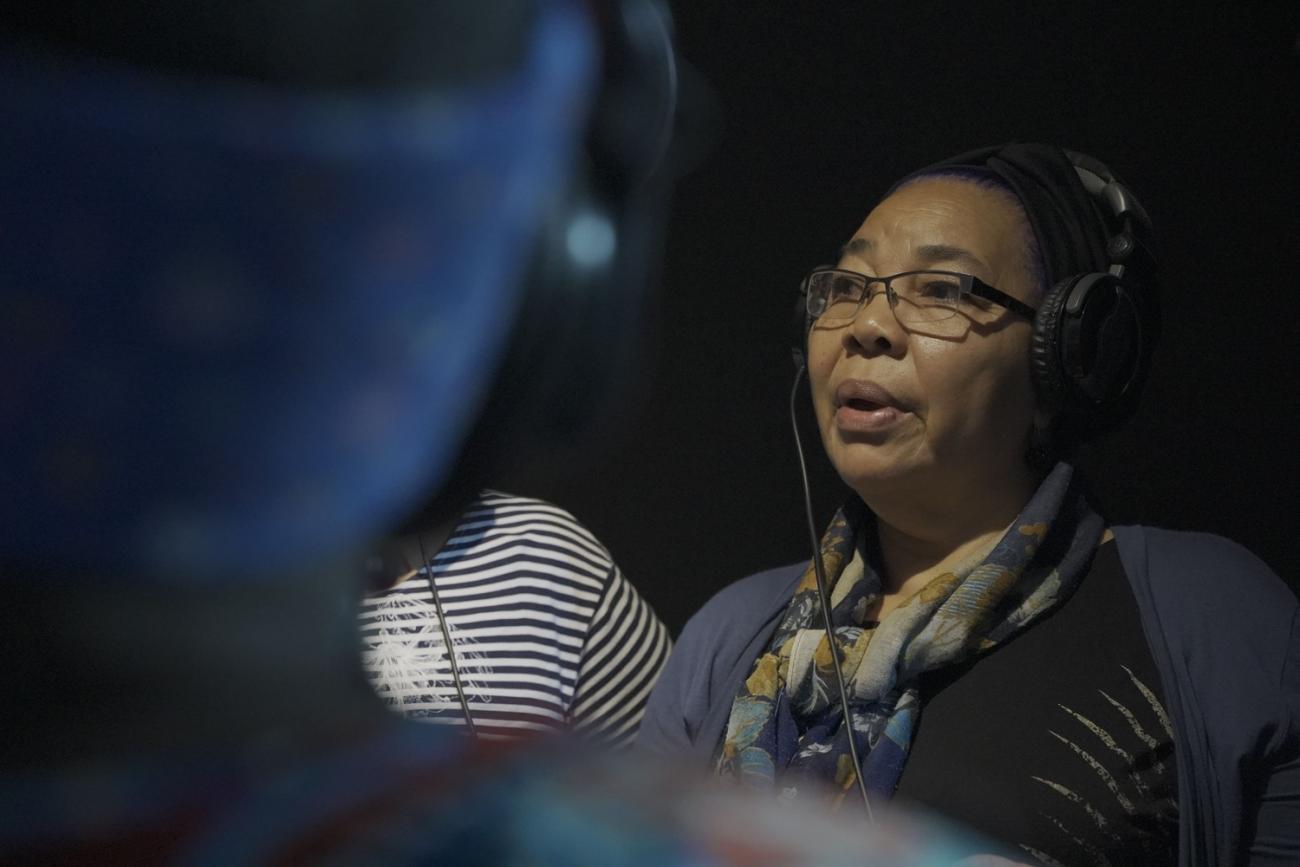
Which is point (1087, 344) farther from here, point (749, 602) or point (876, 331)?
point (749, 602)

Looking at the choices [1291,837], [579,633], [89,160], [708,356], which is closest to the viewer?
[89,160]

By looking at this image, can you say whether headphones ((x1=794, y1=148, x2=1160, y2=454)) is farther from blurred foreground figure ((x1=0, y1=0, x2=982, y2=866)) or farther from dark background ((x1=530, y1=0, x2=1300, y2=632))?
blurred foreground figure ((x1=0, y1=0, x2=982, y2=866))

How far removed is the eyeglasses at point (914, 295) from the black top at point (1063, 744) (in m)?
0.30

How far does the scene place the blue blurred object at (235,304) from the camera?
251 millimetres

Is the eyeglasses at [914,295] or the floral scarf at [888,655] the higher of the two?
the eyeglasses at [914,295]

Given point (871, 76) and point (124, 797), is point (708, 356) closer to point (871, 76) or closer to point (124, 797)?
point (871, 76)

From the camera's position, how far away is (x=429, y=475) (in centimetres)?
29

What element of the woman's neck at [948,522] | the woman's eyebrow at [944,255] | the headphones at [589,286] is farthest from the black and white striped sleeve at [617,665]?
the headphones at [589,286]

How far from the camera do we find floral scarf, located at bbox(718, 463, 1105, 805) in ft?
3.63

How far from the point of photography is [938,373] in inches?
46.9

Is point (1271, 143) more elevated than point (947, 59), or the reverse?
point (947, 59)

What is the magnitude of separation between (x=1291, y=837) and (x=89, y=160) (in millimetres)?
1055

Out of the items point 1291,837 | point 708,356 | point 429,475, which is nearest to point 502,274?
point 429,475

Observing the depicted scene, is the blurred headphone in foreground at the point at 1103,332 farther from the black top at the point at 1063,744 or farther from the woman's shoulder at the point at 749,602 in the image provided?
the woman's shoulder at the point at 749,602
